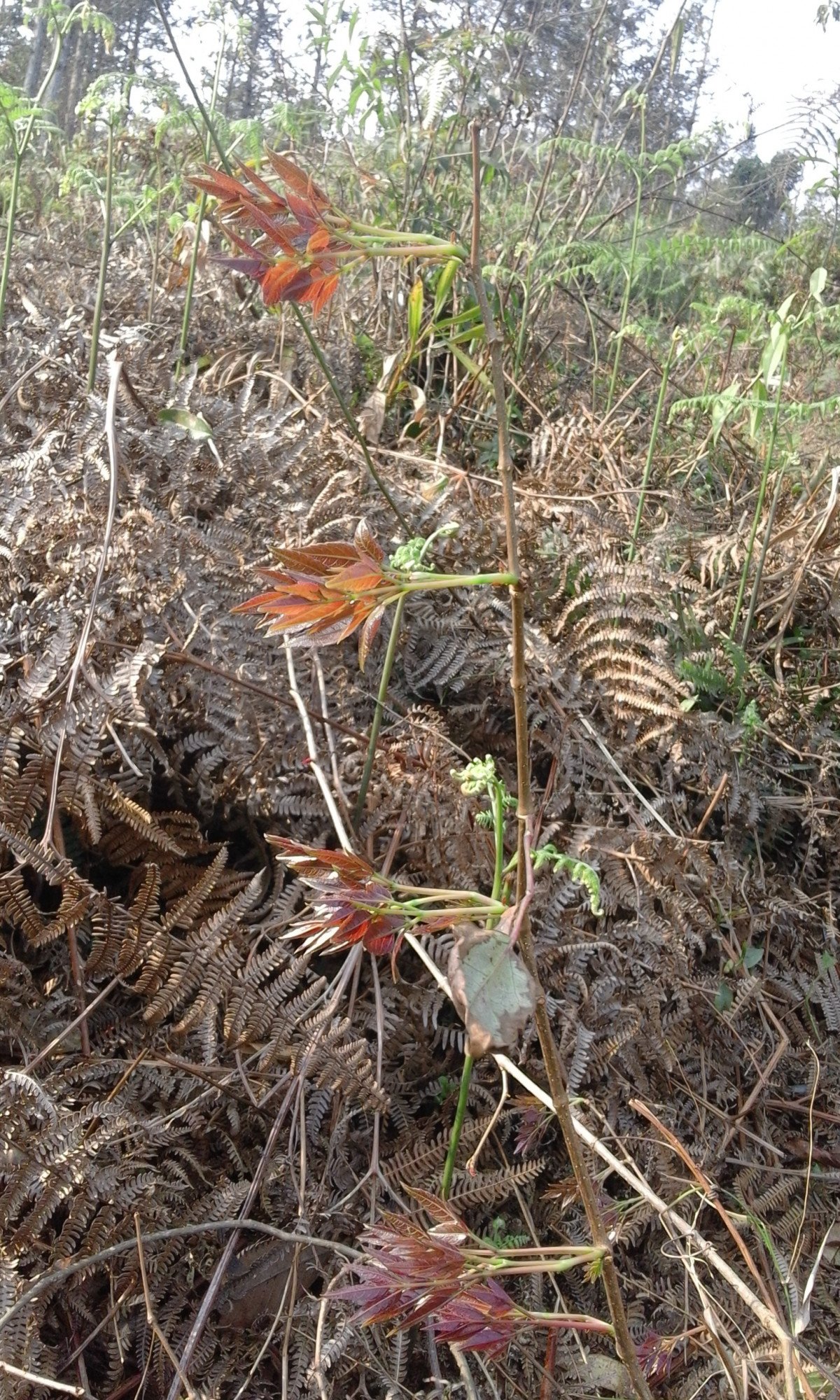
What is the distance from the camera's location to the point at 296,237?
657mm

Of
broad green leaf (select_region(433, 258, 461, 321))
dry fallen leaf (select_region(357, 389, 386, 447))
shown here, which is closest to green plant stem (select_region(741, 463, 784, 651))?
dry fallen leaf (select_region(357, 389, 386, 447))

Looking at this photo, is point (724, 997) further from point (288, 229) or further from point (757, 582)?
point (288, 229)

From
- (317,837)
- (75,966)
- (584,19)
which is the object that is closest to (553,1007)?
(317,837)

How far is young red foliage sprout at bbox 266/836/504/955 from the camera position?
2.46 feet

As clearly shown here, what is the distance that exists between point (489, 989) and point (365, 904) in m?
0.14

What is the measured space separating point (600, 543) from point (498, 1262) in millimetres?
1736

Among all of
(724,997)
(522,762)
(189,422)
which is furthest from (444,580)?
(189,422)

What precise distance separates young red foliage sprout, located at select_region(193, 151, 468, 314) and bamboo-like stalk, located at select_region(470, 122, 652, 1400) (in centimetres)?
5

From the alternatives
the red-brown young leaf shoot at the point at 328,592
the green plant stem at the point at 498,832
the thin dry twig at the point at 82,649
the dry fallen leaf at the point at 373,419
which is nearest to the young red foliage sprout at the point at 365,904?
the green plant stem at the point at 498,832

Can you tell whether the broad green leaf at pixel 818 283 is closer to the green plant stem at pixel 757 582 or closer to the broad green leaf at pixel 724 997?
the green plant stem at pixel 757 582

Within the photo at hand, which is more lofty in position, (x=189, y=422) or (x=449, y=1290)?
(x=189, y=422)

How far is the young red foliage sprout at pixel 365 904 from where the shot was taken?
0.75m

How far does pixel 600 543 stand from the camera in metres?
2.27

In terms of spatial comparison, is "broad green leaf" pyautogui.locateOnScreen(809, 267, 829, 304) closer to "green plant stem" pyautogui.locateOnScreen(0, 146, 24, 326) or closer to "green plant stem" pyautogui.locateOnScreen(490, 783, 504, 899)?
"green plant stem" pyautogui.locateOnScreen(0, 146, 24, 326)
